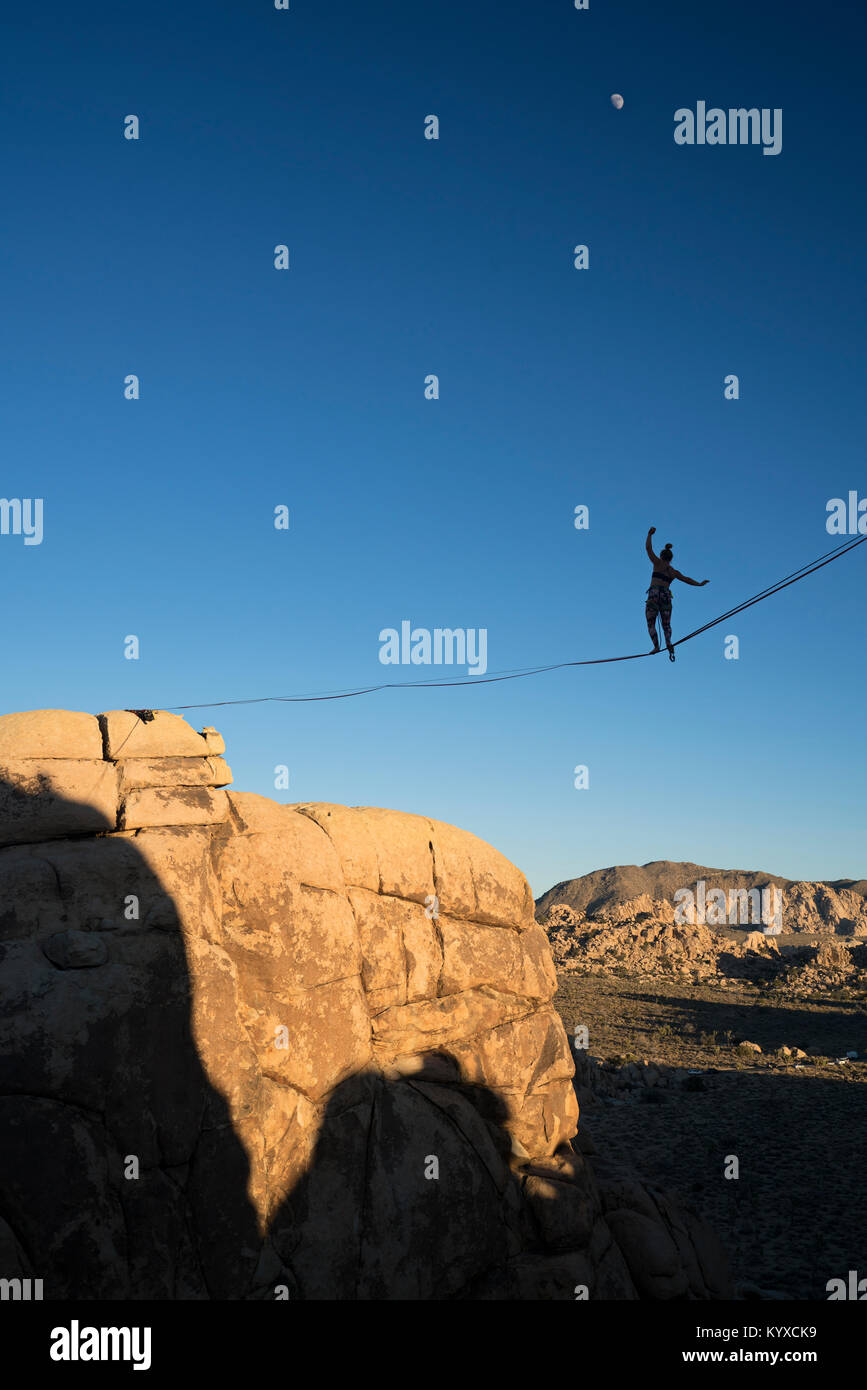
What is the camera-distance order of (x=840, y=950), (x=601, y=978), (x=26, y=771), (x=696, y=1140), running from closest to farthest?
1. (x=26, y=771)
2. (x=696, y=1140)
3. (x=601, y=978)
4. (x=840, y=950)

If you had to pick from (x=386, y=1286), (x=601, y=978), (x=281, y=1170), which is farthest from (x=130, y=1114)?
(x=601, y=978)

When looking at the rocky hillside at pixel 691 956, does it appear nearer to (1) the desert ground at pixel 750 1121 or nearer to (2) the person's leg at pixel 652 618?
(1) the desert ground at pixel 750 1121

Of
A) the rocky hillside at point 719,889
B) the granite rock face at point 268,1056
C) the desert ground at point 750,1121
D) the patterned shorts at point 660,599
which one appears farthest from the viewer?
the rocky hillside at point 719,889

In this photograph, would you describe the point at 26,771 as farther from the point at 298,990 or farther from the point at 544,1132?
the point at 544,1132

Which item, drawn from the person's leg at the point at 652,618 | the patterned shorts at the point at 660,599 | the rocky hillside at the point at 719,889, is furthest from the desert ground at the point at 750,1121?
the rocky hillside at the point at 719,889

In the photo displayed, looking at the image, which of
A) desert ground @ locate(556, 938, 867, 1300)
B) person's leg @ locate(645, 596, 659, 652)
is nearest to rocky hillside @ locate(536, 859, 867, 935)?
desert ground @ locate(556, 938, 867, 1300)

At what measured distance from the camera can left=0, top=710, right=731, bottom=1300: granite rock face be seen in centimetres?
1116

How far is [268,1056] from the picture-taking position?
42.1 feet

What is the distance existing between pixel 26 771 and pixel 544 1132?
36.0 ft

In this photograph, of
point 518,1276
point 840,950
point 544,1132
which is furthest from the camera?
point 840,950

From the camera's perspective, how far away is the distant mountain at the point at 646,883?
156 metres

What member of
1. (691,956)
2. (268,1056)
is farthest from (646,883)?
(268,1056)

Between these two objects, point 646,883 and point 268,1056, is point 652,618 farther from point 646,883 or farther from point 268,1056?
point 646,883

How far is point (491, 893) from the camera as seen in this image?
16750 millimetres
